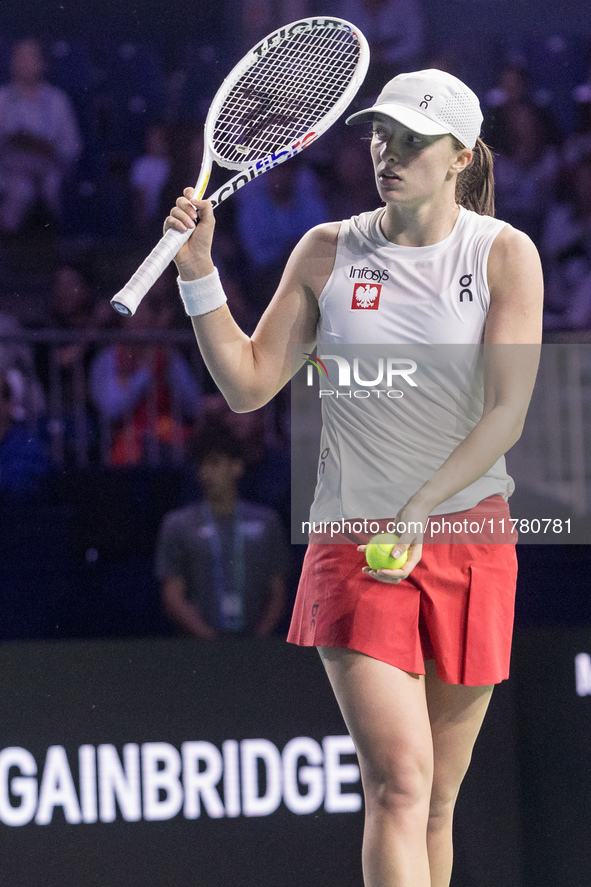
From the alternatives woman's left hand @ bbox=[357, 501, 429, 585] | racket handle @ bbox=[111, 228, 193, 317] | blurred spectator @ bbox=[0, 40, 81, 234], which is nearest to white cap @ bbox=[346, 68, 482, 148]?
racket handle @ bbox=[111, 228, 193, 317]

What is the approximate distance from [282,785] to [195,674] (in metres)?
0.31

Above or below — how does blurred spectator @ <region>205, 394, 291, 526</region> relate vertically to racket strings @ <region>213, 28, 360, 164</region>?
below

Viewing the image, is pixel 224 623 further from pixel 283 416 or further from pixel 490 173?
pixel 490 173

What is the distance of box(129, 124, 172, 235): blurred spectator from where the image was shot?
3844 mm

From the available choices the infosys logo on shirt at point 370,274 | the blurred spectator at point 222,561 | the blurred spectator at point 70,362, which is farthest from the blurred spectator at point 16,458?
the infosys logo on shirt at point 370,274

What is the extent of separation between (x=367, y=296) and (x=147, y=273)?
372 millimetres

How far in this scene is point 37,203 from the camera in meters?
3.97

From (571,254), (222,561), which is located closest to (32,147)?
(222,561)

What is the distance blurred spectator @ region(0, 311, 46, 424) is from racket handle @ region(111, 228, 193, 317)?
6.24 ft

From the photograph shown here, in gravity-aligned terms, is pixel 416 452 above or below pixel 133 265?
below

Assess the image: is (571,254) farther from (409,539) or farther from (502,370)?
(409,539)

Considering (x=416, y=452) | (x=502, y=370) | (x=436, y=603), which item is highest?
(x=502, y=370)

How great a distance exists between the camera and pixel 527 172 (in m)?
3.82

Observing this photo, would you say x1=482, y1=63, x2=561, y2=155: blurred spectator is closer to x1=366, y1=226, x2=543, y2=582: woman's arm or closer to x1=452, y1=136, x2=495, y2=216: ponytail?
x1=452, y1=136, x2=495, y2=216: ponytail
